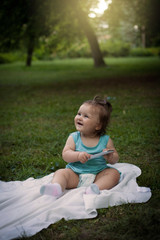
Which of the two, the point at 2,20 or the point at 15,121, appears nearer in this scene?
the point at 15,121

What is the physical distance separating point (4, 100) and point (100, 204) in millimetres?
7175

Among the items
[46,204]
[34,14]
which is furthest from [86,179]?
[34,14]

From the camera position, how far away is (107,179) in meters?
2.85

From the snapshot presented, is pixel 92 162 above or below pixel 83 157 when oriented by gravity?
below

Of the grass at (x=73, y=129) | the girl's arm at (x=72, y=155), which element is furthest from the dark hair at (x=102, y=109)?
the grass at (x=73, y=129)

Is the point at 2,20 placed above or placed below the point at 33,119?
above

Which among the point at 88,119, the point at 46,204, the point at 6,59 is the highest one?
the point at 6,59

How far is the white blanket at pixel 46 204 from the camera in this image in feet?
7.54

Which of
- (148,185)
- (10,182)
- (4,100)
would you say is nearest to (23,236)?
(10,182)

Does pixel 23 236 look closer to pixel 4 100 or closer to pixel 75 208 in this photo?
pixel 75 208

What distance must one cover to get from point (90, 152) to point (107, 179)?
0.33 metres

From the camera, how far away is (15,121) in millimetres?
6180

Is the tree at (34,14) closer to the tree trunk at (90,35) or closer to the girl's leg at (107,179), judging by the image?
the tree trunk at (90,35)

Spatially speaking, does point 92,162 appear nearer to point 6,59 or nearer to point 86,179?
point 86,179
